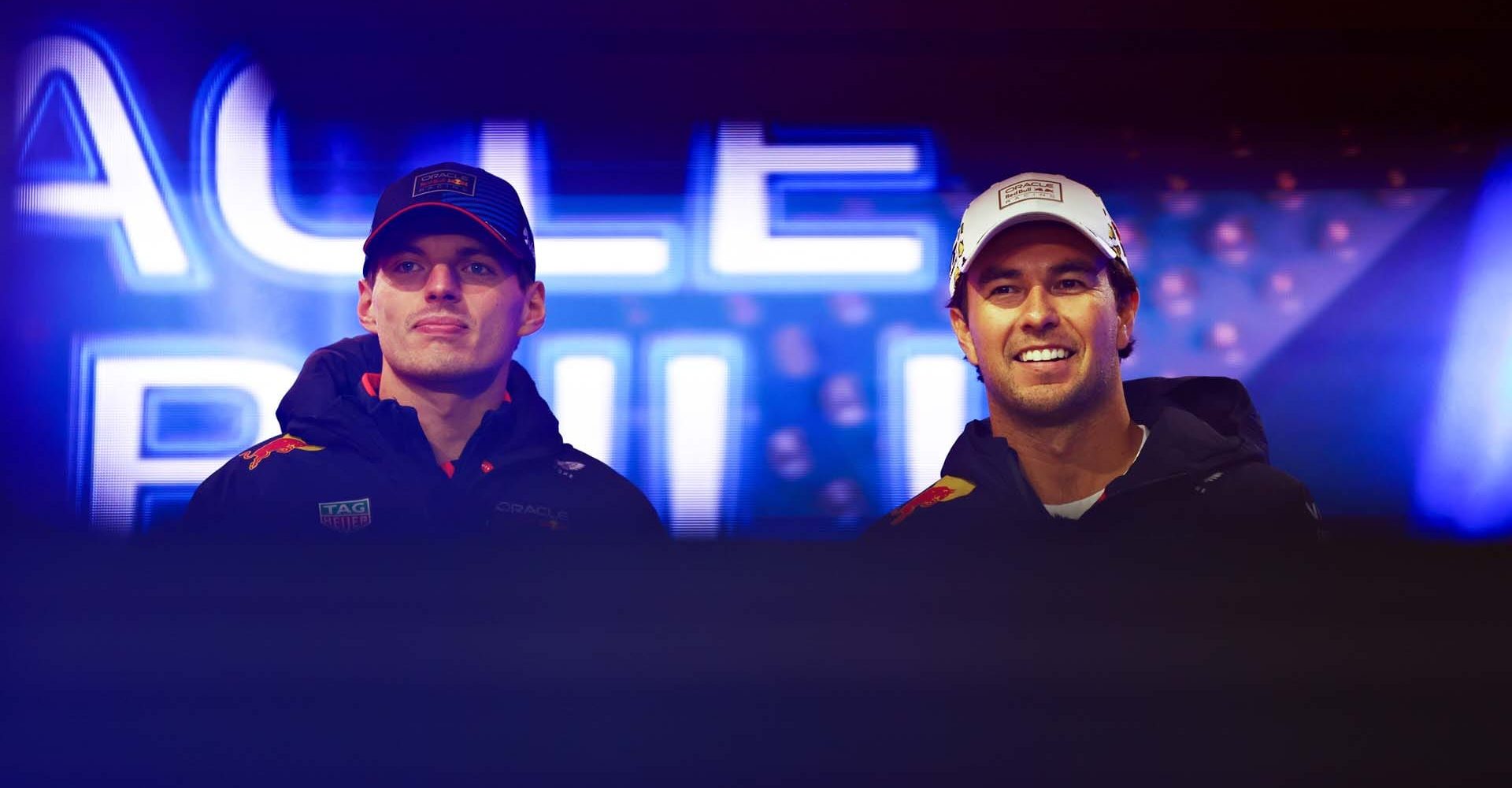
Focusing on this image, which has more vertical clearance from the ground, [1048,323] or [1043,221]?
[1043,221]

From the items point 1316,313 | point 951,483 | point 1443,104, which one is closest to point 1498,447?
point 1316,313

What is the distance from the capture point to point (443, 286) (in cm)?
229

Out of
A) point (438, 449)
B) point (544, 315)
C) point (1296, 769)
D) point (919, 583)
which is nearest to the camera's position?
point (1296, 769)

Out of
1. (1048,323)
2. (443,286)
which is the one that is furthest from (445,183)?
(1048,323)

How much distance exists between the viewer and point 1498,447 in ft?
7.83

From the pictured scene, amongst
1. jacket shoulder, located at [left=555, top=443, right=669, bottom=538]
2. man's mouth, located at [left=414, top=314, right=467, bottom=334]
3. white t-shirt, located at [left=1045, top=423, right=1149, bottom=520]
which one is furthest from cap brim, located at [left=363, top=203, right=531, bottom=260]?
white t-shirt, located at [left=1045, top=423, right=1149, bottom=520]

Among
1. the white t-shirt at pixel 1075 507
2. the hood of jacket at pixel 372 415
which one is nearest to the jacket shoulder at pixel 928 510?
the white t-shirt at pixel 1075 507

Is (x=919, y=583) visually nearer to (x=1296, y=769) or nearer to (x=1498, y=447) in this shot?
(x=1296, y=769)

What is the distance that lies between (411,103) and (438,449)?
0.72 m

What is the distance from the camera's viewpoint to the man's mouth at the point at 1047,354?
7.16ft

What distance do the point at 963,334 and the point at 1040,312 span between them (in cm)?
23

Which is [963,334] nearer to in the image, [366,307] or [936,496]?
[936,496]

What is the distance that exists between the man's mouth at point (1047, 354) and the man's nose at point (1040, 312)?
36 millimetres

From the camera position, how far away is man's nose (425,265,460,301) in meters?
2.29
